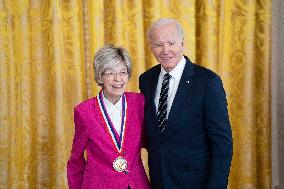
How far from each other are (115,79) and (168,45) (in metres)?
0.30

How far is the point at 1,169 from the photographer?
2875 millimetres

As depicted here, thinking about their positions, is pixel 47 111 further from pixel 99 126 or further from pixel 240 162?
Result: pixel 240 162

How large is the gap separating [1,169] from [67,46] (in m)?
1.08

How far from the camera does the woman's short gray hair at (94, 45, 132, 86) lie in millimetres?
1785

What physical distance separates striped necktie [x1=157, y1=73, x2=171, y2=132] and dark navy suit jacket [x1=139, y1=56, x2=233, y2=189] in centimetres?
2

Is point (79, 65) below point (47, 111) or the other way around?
the other way around

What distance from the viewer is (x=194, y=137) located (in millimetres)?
1770

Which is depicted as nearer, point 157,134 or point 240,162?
point 157,134

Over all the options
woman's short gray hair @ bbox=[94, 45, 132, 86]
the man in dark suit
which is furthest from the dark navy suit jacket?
woman's short gray hair @ bbox=[94, 45, 132, 86]

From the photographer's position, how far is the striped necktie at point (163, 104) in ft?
5.88

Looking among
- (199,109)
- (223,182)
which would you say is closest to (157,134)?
(199,109)

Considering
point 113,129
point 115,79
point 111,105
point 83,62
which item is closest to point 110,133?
point 113,129

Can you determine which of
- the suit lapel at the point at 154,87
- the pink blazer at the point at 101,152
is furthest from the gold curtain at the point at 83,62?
the pink blazer at the point at 101,152

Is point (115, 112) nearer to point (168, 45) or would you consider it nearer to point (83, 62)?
point (168, 45)
